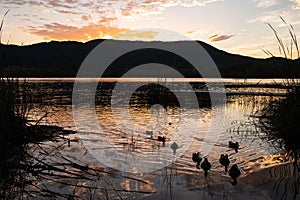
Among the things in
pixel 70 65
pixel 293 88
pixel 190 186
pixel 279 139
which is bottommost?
pixel 190 186

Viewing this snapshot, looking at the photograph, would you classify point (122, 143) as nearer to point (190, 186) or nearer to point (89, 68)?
point (190, 186)

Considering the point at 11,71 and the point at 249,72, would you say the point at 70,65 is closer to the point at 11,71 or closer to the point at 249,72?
the point at 249,72

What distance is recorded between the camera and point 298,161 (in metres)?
7.57

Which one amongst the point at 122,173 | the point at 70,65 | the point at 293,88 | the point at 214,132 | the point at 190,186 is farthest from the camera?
the point at 70,65

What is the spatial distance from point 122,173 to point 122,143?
3.73 m

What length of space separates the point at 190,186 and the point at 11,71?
18.0 feet

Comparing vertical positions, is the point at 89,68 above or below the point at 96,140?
above

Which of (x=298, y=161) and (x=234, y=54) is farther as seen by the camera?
(x=234, y=54)

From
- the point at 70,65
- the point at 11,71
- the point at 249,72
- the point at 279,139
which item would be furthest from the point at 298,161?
the point at 70,65

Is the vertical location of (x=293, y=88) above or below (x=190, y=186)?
above

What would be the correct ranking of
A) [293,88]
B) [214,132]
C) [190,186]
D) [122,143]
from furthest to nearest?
[214,132], [122,143], [293,88], [190,186]

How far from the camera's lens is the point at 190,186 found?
6.46 metres

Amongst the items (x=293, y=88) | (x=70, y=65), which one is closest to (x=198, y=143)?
(x=293, y=88)

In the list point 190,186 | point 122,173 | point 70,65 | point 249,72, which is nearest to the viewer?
point 190,186
